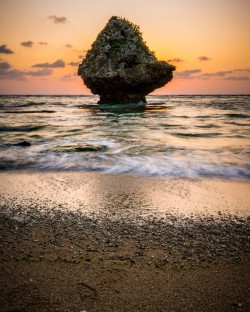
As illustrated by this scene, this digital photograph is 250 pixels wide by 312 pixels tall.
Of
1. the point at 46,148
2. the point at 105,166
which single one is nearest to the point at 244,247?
the point at 105,166

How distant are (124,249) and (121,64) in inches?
1062

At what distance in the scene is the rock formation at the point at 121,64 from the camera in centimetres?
2745

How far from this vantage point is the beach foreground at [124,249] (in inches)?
78.2

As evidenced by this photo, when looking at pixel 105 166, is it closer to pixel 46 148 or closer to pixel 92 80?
pixel 46 148

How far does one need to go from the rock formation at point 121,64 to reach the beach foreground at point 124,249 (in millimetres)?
24694

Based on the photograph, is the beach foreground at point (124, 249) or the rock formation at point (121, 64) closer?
the beach foreground at point (124, 249)

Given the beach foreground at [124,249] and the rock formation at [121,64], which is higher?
the rock formation at [121,64]

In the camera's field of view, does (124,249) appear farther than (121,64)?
No

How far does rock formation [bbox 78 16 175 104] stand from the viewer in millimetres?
27453

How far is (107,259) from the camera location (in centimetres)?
244

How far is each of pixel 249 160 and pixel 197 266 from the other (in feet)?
16.9

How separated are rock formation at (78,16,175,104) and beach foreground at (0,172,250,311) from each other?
24694 millimetres

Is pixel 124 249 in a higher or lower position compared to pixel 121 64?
lower

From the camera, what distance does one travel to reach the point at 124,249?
2600mm
